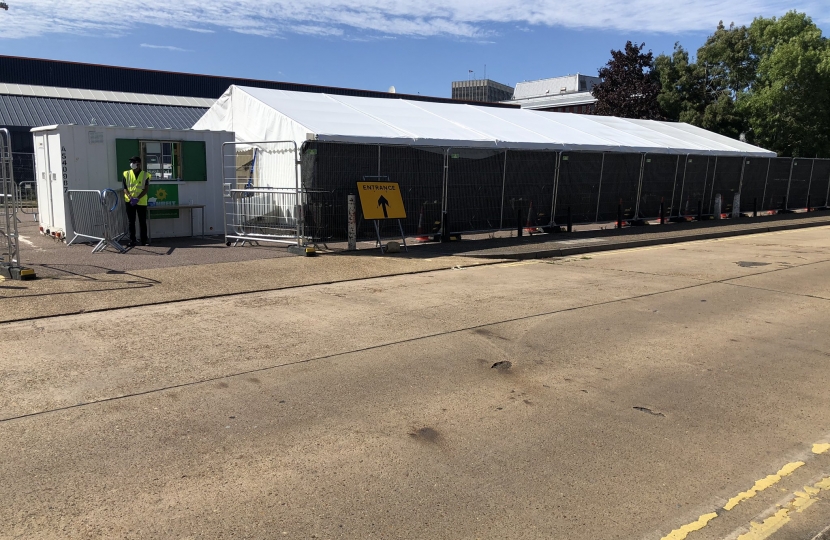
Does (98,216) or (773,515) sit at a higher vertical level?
(98,216)

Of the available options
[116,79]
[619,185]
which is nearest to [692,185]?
[619,185]

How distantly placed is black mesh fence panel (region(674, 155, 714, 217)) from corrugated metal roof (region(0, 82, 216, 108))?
3396 cm

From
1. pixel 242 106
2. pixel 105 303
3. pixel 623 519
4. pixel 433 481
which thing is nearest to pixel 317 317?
pixel 105 303

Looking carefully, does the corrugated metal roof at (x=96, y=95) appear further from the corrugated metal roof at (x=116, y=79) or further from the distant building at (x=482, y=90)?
the distant building at (x=482, y=90)

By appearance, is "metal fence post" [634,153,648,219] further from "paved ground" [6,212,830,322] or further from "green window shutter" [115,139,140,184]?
"green window shutter" [115,139,140,184]

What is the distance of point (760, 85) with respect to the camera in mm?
36531

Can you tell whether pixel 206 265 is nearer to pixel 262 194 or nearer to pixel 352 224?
pixel 352 224

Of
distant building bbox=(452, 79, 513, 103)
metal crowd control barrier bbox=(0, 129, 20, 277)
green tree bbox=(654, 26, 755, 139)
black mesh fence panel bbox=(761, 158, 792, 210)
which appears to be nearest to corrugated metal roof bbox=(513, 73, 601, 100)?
distant building bbox=(452, 79, 513, 103)

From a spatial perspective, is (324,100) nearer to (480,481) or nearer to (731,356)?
(731,356)

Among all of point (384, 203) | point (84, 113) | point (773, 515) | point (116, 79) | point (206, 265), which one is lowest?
point (206, 265)

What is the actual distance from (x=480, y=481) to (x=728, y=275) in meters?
9.76

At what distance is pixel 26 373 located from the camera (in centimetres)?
613

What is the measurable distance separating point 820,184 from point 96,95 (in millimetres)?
43180

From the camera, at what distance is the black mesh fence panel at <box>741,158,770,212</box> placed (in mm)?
25875
